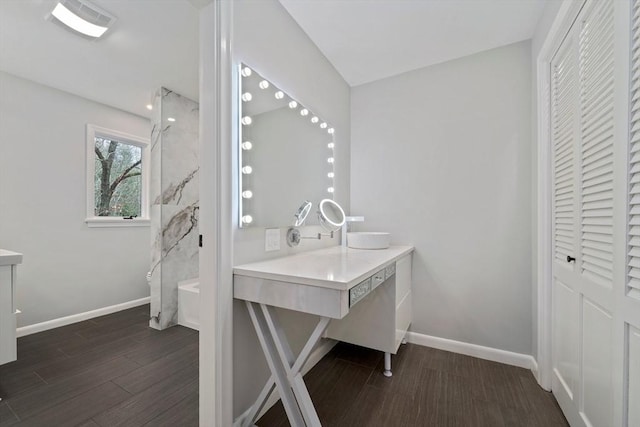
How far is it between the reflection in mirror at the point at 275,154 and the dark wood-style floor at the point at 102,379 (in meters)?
1.21

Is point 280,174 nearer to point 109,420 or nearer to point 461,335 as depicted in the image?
point 109,420

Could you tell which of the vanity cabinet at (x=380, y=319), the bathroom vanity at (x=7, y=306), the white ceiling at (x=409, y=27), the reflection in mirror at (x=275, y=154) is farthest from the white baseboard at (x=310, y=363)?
the white ceiling at (x=409, y=27)

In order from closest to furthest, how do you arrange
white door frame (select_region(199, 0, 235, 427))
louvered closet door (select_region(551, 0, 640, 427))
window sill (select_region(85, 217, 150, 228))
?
louvered closet door (select_region(551, 0, 640, 427)), white door frame (select_region(199, 0, 235, 427)), window sill (select_region(85, 217, 150, 228))

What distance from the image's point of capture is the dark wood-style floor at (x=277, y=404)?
4.58 feet

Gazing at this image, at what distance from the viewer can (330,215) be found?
203 centimetres

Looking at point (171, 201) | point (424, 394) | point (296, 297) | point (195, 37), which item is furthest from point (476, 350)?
point (195, 37)

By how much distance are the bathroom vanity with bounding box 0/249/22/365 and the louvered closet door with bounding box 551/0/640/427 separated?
307cm

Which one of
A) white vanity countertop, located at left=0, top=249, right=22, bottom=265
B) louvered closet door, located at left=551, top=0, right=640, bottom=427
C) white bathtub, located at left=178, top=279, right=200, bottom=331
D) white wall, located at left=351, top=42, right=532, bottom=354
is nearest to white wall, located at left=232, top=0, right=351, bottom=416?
white wall, located at left=351, top=42, right=532, bottom=354

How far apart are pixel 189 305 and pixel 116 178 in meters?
1.85

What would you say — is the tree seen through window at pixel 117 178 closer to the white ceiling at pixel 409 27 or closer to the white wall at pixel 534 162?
the white ceiling at pixel 409 27

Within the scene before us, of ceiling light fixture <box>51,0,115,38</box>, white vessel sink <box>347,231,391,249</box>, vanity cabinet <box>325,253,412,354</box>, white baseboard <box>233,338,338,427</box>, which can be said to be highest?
ceiling light fixture <box>51,0,115,38</box>

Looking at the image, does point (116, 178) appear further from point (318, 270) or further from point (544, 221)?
point (544, 221)

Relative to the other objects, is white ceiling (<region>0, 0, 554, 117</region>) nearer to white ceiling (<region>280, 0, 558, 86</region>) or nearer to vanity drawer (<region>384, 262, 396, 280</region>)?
white ceiling (<region>280, 0, 558, 86</region>)

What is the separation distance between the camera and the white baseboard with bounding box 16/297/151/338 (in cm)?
237
